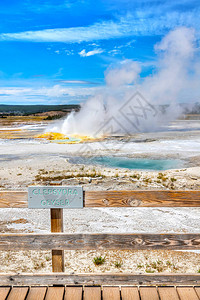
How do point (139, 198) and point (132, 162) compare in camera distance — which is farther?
point (132, 162)

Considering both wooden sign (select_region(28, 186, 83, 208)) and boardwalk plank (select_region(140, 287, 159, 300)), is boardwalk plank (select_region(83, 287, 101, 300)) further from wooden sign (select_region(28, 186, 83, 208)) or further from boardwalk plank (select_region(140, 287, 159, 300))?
wooden sign (select_region(28, 186, 83, 208))

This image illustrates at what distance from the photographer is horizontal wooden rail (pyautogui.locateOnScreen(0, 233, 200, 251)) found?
3.13 meters

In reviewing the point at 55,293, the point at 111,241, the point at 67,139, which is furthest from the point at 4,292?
the point at 67,139

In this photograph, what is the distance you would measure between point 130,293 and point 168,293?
0.41m

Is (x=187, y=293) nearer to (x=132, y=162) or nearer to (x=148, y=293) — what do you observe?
(x=148, y=293)

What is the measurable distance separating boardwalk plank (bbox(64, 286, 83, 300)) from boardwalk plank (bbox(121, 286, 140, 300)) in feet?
1.53

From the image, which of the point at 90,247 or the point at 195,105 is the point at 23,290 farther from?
the point at 195,105

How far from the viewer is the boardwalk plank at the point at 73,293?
122 inches

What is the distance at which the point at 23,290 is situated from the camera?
10.5ft

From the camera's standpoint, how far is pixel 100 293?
3.14 metres

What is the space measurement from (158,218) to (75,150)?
1643 centimetres


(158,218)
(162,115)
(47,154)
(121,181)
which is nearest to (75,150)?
(47,154)

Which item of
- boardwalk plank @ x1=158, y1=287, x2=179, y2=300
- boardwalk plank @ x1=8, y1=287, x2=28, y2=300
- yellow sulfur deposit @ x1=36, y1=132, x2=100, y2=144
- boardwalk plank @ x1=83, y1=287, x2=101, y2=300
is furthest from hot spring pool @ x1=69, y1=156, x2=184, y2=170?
boardwalk plank @ x1=8, y1=287, x2=28, y2=300

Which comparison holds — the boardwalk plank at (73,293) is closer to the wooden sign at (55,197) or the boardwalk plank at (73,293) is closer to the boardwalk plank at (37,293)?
the boardwalk plank at (37,293)
